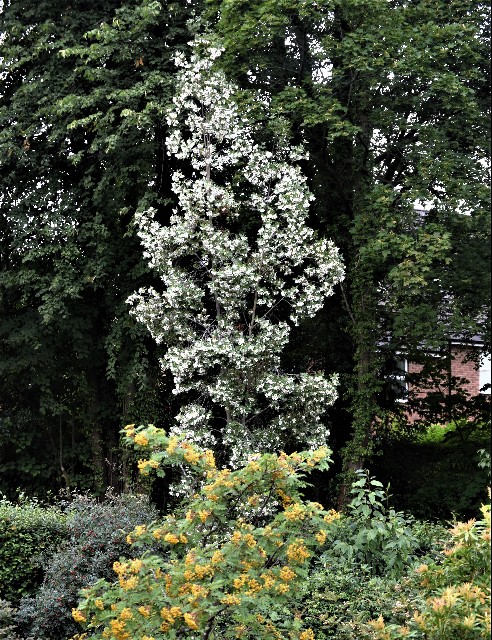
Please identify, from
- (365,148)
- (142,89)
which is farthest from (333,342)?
(142,89)

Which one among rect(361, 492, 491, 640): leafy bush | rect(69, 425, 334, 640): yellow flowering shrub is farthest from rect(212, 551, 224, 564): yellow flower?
rect(361, 492, 491, 640): leafy bush

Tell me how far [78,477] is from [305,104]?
7608mm

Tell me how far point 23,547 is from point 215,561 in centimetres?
435

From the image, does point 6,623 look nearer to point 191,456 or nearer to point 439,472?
point 191,456

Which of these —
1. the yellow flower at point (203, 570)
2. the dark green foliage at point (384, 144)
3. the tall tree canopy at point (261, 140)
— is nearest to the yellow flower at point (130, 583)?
the yellow flower at point (203, 570)

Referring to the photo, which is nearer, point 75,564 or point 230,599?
point 230,599

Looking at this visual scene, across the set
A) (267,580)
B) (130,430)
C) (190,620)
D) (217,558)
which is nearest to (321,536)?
(267,580)

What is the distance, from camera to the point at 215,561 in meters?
5.19

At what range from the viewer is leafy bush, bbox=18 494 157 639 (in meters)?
7.80

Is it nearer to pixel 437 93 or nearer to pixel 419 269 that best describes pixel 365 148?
pixel 437 93

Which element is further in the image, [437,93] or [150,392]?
[150,392]

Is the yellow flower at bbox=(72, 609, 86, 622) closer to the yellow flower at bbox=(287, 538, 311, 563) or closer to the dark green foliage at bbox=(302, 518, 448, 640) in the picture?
the yellow flower at bbox=(287, 538, 311, 563)

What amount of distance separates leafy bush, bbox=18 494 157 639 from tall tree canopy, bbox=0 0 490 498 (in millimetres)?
4539

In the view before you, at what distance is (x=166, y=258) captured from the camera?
1223cm
